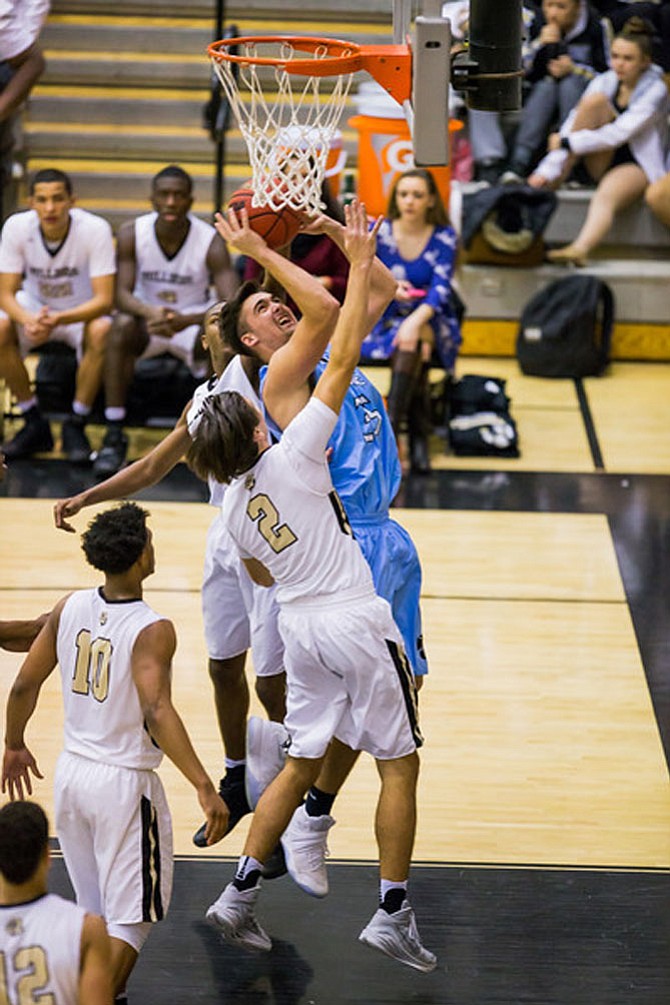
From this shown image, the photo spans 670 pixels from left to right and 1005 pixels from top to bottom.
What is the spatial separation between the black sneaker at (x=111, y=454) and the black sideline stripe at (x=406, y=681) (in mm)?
3933

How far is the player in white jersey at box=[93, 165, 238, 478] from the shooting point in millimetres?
8289

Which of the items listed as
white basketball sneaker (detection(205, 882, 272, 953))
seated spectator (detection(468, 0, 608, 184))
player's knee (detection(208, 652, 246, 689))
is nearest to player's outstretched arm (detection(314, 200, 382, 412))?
player's knee (detection(208, 652, 246, 689))

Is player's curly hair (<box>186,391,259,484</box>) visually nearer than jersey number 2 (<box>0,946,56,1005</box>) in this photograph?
No

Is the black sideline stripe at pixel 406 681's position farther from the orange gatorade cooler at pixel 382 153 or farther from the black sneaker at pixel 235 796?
the orange gatorade cooler at pixel 382 153

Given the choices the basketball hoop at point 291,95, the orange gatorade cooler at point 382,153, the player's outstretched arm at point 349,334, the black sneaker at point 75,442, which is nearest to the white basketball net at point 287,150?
the basketball hoop at point 291,95

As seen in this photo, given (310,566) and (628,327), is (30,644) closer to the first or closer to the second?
(310,566)

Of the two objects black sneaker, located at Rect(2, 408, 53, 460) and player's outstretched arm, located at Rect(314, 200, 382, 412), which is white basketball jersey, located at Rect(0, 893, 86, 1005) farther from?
black sneaker, located at Rect(2, 408, 53, 460)

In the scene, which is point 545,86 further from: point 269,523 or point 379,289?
point 269,523

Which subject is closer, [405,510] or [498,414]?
[405,510]


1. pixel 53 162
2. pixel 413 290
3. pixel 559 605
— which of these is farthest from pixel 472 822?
pixel 53 162

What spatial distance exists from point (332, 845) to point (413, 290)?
3.91m

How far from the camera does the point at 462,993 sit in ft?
14.2

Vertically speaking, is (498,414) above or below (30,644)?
below

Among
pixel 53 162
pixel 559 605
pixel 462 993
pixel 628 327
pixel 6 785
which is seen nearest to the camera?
pixel 6 785
